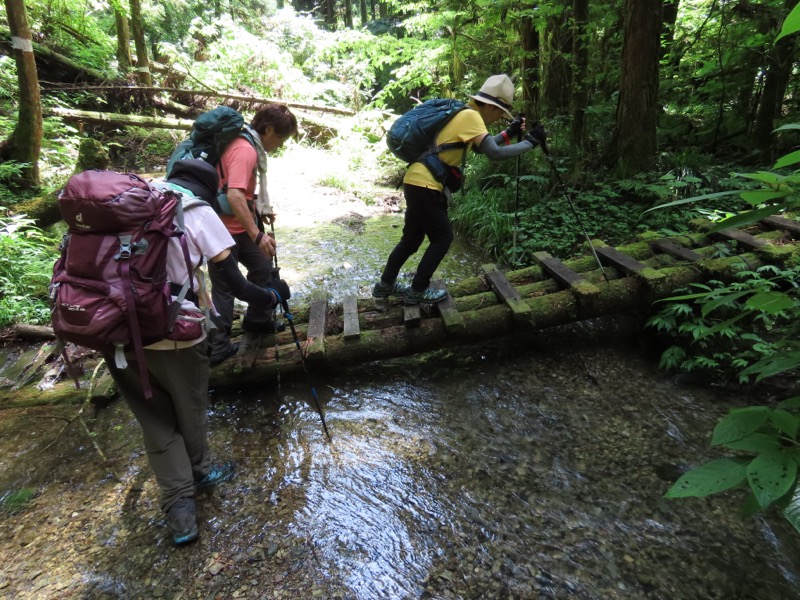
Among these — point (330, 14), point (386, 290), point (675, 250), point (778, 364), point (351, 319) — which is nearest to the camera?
point (778, 364)

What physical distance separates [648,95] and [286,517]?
23.1 feet

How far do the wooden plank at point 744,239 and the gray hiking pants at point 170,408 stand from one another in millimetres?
5264

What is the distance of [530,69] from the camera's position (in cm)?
813

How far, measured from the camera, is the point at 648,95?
6.30 metres

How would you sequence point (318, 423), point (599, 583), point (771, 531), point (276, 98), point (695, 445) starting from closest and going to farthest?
point (599, 583) < point (771, 531) < point (695, 445) < point (318, 423) < point (276, 98)

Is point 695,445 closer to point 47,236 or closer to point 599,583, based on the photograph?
point 599,583

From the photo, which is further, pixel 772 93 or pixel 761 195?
pixel 772 93

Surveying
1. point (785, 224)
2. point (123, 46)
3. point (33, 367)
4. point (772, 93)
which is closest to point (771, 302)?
point (785, 224)

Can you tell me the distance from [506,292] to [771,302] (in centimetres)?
280

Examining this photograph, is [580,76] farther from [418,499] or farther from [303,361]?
[418,499]

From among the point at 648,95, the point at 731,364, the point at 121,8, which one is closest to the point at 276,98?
the point at 121,8

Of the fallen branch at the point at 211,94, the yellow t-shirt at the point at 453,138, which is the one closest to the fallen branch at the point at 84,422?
the yellow t-shirt at the point at 453,138

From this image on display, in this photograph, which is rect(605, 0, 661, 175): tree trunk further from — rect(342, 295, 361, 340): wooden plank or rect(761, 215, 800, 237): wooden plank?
rect(342, 295, 361, 340): wooden plank

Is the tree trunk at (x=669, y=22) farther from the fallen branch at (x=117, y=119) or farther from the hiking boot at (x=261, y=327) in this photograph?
the fallen branch at (x=117, y=119)
